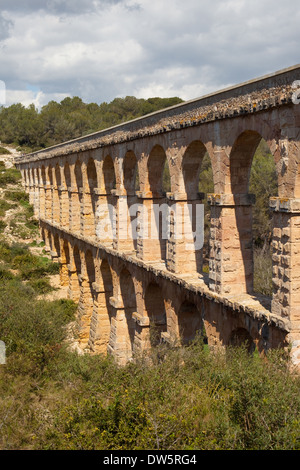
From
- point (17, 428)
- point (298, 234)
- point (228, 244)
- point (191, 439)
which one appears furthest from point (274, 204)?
point (17, 428)

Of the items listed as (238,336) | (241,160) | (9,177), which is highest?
(9,177)

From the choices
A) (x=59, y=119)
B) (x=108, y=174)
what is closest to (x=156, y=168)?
(x=108, y=174)

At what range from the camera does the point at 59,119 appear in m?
52.8

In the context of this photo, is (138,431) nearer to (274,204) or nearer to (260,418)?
(260,418)

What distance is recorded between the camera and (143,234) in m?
12.3

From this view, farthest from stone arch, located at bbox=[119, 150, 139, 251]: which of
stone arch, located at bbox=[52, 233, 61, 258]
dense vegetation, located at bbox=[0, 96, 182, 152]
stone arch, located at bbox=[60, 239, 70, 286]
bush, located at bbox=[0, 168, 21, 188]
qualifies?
dense vegetation, located at bbox=[0, 96, 182, 152]

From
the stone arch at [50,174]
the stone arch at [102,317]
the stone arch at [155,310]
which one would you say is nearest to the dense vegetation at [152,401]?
the stone arch at [155,310]

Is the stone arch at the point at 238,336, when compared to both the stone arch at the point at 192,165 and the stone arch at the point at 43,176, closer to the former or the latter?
the stone arch at the point at 192,165

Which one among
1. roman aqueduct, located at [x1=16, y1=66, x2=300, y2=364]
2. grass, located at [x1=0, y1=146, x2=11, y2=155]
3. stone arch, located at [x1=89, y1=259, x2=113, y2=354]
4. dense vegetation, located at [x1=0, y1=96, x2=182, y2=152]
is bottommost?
stone arch, located at [x1=89, y1=259, x2=113, y2=354]

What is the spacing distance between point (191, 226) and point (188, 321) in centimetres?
212

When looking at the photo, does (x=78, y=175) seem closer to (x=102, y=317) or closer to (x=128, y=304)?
(x=102, y=317)

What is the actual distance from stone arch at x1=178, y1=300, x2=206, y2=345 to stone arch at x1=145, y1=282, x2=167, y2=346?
1.38m

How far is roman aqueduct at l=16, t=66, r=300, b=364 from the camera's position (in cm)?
731

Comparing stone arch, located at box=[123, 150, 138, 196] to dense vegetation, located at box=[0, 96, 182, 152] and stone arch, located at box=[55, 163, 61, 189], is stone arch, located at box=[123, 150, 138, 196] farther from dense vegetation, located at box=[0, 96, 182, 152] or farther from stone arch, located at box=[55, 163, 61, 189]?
dense vegetation, located at box=[0, 96, 182, 152]
